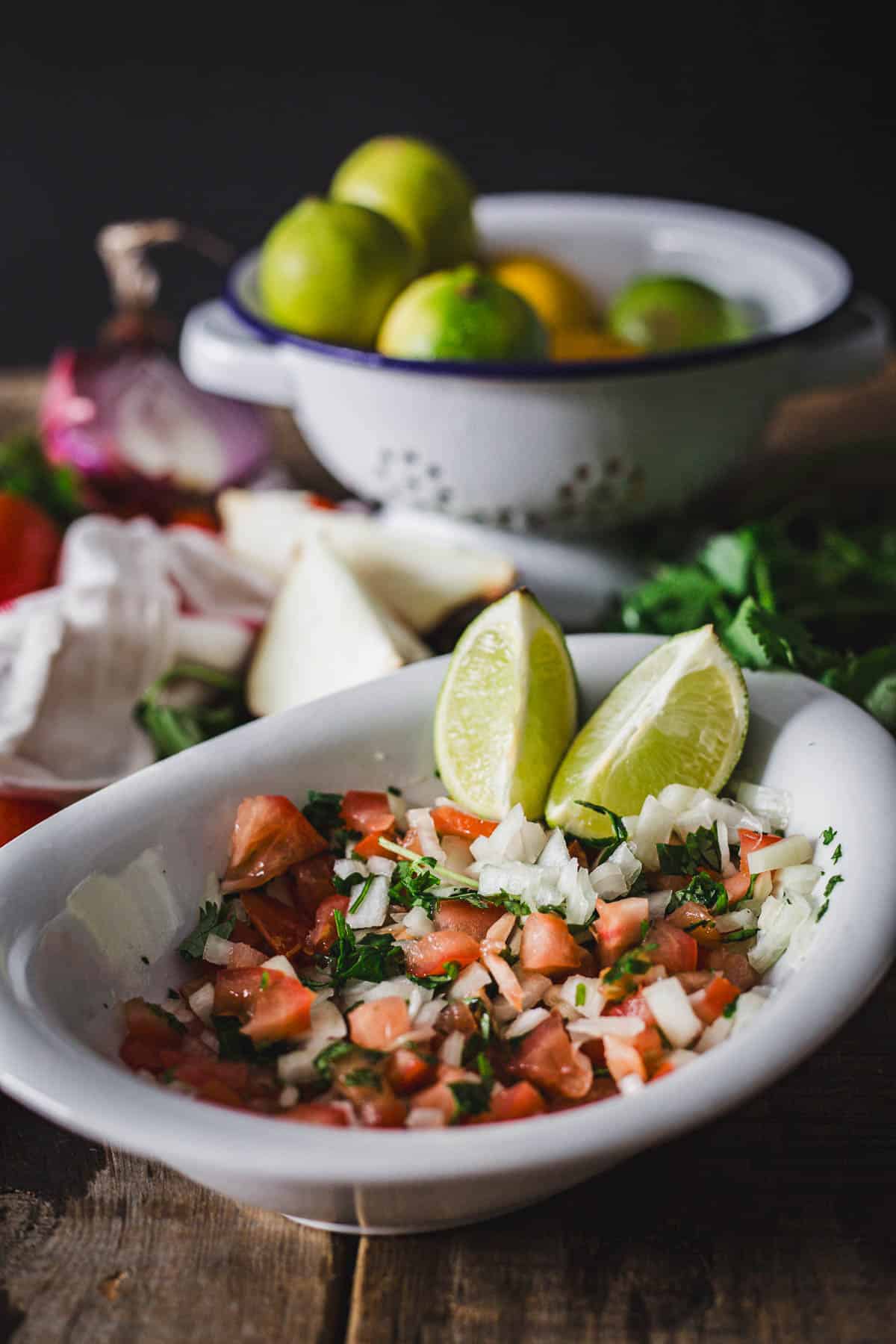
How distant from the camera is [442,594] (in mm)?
1433

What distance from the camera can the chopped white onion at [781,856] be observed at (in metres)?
0.92

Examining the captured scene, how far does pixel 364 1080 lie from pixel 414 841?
240 mm

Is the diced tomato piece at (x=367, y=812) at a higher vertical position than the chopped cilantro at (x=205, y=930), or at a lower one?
higher

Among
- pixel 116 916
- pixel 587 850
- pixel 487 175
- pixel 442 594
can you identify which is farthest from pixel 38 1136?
pixel 487 175

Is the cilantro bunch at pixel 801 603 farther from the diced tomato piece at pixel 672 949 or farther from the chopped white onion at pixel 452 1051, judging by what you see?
the chopped white onion at pixel 452 1051

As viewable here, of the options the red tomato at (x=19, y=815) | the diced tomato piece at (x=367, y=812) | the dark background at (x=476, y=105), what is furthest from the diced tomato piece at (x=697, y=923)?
the dark background at (x=476, y=105)

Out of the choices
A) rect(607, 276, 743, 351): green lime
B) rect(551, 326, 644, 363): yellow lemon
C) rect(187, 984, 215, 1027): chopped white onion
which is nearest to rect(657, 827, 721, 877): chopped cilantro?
rect(187, 984, 215, 1027): chopped white onion

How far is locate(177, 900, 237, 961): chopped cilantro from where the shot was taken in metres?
0.92

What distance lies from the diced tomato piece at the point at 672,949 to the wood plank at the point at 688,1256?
0.38ft

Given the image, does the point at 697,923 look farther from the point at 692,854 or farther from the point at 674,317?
the point at 674,317

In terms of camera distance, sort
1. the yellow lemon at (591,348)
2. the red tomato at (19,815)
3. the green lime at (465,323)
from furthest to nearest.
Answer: the yellow lemon at (591,348)
the green lime at (465,323)
the red tomato at (19,815)

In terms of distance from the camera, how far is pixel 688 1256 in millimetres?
799

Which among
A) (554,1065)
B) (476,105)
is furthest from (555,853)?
(476,105)

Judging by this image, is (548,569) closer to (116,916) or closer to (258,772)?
(258,772)
